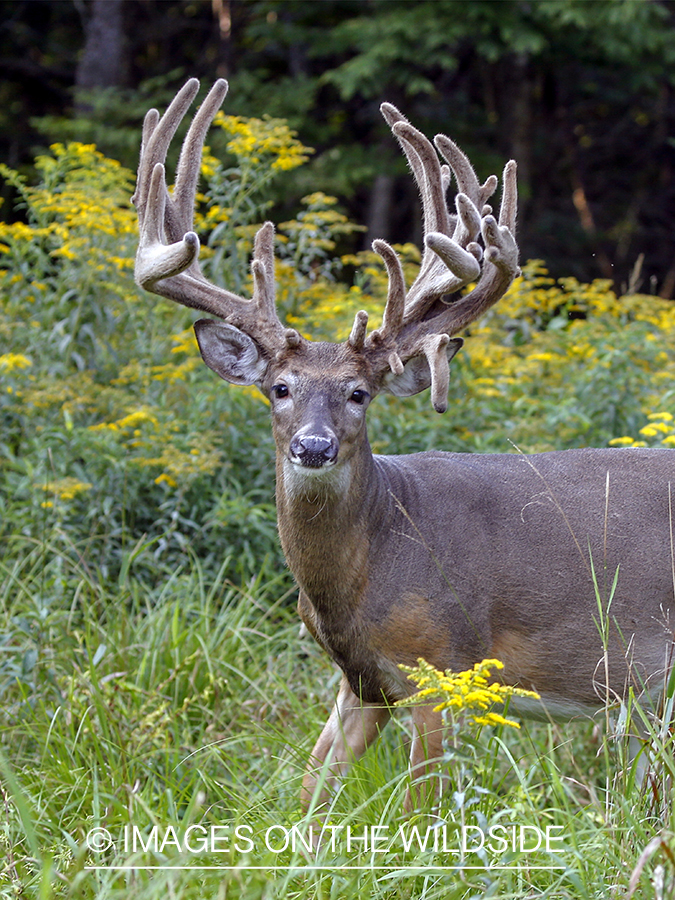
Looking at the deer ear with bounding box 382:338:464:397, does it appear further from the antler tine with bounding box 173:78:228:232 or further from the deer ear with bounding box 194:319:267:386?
the antler tine with bounding box 173:78:228:232

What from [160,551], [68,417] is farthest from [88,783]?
[68,417]

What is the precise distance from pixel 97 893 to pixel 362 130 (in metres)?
12.9

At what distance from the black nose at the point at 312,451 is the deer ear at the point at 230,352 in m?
0.66

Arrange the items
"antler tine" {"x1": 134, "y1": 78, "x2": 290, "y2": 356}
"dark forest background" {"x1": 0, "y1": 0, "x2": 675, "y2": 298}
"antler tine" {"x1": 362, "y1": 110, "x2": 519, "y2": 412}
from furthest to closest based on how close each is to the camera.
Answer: "dark forest background" {"x1": 0, "y1": 0, "x2": 675, "y2": 298} < "antler tine" {"x1": 134, "y1": 78, "x2": 290, "y2": 356} < "antler tine" {"x1": 362, "y1": 110, "x2": 519, "y2": 412}

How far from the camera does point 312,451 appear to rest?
11.4 ft

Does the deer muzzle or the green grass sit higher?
the deer muzzle

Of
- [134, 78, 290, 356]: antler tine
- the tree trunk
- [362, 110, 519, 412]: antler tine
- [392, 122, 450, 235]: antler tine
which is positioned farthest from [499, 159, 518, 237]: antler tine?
the tree trunk

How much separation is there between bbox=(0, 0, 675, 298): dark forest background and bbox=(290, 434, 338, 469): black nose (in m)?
7.29

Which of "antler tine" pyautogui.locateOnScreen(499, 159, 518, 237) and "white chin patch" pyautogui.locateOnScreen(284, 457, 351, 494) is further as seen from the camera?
"antler tine" pyautogui.locateOnScreen(499, 159, 518, 237)

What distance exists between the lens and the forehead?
3.83 meters

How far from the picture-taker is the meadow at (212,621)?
2787mm

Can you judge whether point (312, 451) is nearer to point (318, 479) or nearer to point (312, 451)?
point (312, 451)

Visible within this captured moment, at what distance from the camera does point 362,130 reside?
14391 mm

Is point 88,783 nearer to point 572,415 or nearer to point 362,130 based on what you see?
point 572,415
